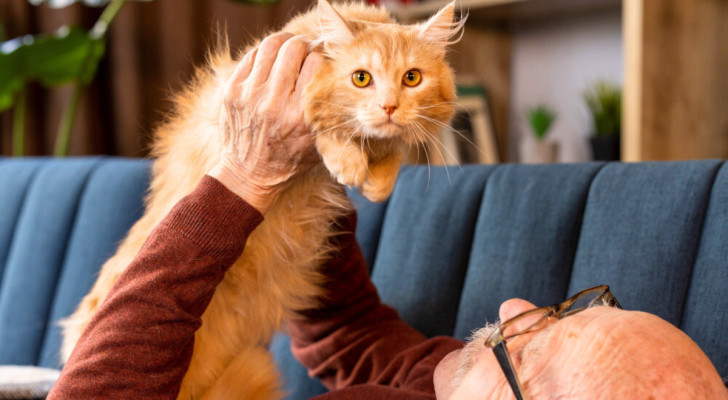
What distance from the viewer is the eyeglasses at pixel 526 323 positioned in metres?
0.66

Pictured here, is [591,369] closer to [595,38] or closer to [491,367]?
[491,367]

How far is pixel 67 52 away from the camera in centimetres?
208

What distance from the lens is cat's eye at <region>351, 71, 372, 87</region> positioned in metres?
0.89

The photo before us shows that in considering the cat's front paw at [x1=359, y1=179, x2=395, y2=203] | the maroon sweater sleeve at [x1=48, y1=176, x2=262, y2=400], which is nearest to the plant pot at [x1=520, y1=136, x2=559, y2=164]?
the cat's front paw at [x1=359, y1=179, x2=395, y2=203]

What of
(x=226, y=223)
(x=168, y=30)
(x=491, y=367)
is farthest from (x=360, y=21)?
(x=168, y=30)

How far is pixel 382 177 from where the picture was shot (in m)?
0.92

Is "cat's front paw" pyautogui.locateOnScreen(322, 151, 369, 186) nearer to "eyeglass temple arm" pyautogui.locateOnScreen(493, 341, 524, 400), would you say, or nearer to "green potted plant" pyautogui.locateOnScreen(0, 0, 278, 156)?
"eyeglass temple arm" pyautogui.locateOnScreen(493, 341, 524, 400)

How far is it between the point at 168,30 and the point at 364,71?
1.89 meters

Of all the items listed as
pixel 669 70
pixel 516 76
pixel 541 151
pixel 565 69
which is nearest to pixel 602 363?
pixel 669 70

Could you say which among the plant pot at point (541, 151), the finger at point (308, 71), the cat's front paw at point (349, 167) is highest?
the finger at point (308, 71)

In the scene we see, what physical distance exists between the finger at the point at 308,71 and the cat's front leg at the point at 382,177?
146 millimetres

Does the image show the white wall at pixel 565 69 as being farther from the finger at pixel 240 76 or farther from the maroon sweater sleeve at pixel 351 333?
the finger at pixel 240 76

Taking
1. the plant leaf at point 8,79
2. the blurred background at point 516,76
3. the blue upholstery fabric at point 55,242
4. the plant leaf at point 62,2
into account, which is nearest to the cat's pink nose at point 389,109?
the blurred background at point 516,76

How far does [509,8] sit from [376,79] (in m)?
1.35
